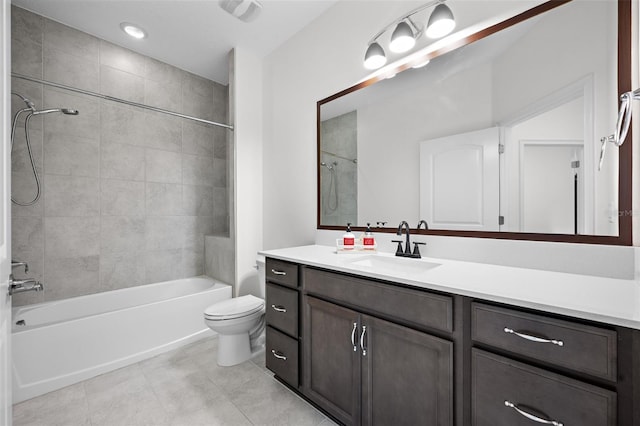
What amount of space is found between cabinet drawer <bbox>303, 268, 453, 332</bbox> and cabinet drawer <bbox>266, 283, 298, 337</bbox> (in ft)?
0.66

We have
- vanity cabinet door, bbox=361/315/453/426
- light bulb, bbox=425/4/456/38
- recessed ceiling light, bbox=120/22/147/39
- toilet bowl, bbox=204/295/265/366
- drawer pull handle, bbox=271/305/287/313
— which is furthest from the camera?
recessed ceiling light, bbox=120/22/147/39

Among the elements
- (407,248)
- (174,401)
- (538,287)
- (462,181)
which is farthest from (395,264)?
(174,401)

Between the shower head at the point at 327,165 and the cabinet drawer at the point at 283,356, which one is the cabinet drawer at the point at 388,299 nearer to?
the cabinet drawer at the point at 283,356

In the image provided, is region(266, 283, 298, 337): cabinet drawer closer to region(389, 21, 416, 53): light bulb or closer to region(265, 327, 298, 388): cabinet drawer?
region(265, 327, 298, 388): cabinet drawer

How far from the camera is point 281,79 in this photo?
8.34ft

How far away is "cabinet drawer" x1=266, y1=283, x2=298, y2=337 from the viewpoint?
5.11ft

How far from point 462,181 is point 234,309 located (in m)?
1.75

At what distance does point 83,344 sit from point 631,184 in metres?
3.07

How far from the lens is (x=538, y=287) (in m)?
0.90

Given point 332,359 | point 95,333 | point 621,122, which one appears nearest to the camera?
point 621,122

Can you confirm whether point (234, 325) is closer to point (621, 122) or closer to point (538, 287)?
point (538, 287)

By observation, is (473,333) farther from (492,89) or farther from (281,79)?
(281,79)

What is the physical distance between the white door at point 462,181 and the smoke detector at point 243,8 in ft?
5.43

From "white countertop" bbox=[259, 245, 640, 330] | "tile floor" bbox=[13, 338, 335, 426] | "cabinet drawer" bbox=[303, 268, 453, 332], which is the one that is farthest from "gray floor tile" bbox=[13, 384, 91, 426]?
"white countertop" bbox=[259, 245, 640, 330]
